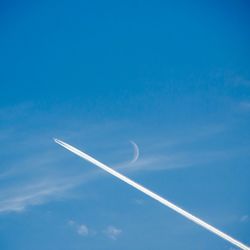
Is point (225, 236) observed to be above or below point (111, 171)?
below

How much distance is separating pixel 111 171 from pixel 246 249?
14190mm

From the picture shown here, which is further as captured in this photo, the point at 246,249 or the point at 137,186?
the point at 137,186

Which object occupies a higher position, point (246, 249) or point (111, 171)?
point (111, 171)

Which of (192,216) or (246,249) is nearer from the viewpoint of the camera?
(246,249)

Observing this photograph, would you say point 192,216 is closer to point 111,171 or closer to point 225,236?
point 225,236

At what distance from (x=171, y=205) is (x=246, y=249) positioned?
7543 mm

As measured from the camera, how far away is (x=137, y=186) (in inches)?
1056

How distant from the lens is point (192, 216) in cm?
2648

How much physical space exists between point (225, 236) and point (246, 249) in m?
1.98

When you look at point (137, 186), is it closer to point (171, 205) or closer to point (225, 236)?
point (171, 205)

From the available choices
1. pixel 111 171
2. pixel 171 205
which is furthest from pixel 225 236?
pixel 111 171

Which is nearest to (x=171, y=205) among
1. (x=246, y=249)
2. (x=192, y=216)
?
(x=192, y=216)

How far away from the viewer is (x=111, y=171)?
26703 mm

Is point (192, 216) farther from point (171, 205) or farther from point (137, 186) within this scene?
point (137, 186)
